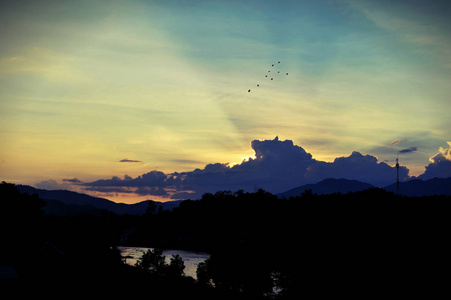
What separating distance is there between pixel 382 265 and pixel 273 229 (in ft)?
229

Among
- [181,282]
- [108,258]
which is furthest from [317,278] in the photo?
[108,258]

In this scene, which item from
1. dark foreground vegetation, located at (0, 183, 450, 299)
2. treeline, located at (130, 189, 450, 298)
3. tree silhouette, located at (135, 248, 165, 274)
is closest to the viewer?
dark foreground vegetation, located at (0, 183, 450, 299)

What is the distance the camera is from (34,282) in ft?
209

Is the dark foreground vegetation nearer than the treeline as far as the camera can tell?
Yes

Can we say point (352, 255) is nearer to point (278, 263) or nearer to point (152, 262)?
point (278, 263)

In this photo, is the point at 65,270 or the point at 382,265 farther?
the point at 65,270

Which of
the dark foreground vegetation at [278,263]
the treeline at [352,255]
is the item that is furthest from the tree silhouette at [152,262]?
the treeline at [352,255]

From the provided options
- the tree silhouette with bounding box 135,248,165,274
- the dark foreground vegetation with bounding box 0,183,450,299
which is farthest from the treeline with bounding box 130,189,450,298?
the tree silhouette with bounding box 135,248,165,274

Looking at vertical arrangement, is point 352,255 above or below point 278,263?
above

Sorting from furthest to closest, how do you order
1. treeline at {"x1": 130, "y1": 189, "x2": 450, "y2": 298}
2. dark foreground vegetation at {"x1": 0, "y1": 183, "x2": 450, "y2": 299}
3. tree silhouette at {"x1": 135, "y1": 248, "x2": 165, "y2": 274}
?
tree silhouette at {"x1": 135, "y1": 248, "x2": 165, "y2": 274}, treeline at {"x1": 130, "y1": 189, "x2": 450, "y2": 298}, dark foreground vegetation at {"x1": 0, "y1": 183, "x2": 450, "y2": 299}

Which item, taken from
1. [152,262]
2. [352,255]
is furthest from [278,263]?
[152,262]

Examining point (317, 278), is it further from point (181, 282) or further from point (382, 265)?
point (181, 282)

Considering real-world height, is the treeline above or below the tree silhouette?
above

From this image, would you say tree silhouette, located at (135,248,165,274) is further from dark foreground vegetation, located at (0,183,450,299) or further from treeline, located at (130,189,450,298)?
treeline, located at (130,189,450,298)
